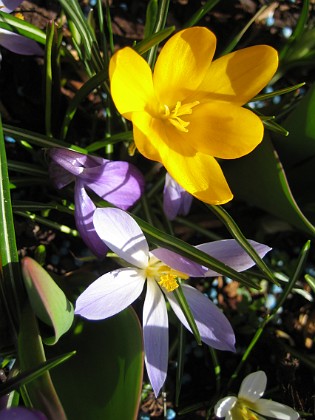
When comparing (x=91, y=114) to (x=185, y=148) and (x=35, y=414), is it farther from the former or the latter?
(x=35, y=414)

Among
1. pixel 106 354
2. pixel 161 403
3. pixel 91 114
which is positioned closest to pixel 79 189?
pixel 106 354

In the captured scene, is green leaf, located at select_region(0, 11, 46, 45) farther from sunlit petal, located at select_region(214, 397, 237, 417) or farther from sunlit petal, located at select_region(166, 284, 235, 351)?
sunlit petal, located at select_region(214, 397, 237, 417)

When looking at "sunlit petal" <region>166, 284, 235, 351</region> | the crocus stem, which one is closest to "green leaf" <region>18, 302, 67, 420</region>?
"sunlit petal" <region>166, 284, 235, 351</region>

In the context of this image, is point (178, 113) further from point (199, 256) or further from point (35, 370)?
point (35, 370)

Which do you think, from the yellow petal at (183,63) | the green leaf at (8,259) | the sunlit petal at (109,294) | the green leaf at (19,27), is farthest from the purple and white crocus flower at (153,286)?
the green leaf at (19,27)

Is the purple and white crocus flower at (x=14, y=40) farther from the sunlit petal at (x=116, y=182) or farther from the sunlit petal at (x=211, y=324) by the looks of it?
the sunlit petal at (x=211, y=324)
